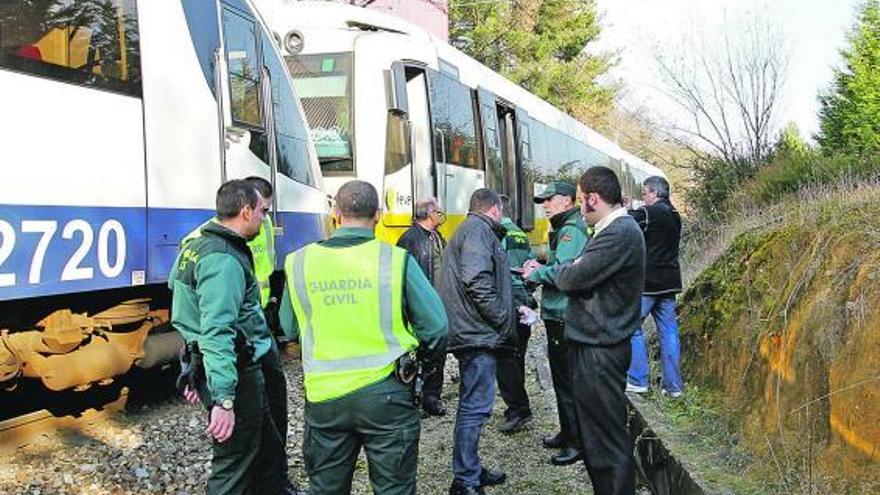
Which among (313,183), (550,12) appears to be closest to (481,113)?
(313,183)

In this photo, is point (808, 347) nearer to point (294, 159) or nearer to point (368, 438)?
point (368, 438)

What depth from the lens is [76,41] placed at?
4973mm

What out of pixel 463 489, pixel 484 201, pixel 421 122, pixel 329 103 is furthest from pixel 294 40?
pixel 463 489

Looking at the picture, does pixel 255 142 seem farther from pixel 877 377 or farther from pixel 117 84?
pixel 877 377

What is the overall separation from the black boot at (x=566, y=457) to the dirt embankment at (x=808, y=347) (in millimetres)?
980

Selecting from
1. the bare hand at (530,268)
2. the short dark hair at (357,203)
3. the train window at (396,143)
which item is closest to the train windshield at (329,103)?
the train window at (396,143)

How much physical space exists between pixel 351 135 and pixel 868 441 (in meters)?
7.12

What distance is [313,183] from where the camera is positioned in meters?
8.02

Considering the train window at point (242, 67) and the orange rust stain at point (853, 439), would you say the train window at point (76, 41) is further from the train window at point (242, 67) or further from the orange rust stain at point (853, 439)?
A: the orange rust stain at point (853, 439)

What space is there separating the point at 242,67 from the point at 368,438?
13.6ft

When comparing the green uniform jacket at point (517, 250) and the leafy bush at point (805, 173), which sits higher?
the leafy bush at point (805, 173)

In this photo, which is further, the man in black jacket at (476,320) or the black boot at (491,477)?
the black boot at (491,477)

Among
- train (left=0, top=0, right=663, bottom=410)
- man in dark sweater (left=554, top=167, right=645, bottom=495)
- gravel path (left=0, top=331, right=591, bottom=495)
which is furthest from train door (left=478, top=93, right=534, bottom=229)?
man in dark sweater (left=554, top=167, right=645, bottom=495)

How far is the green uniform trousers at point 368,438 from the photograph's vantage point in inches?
133
